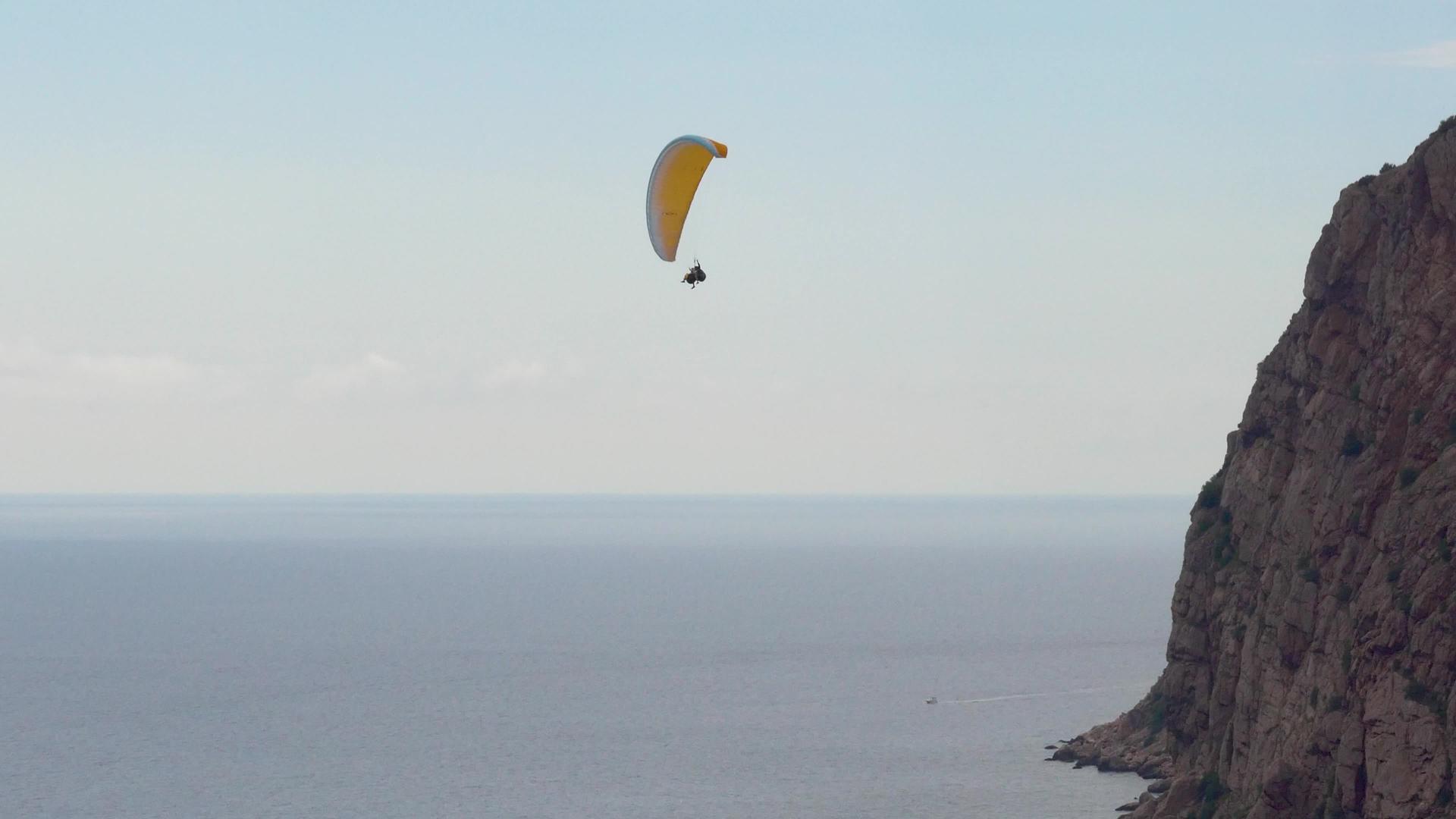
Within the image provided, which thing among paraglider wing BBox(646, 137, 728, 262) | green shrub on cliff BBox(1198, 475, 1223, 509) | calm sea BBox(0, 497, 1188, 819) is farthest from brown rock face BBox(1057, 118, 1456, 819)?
paraglider wing BBox(646, 137, 728, 262)

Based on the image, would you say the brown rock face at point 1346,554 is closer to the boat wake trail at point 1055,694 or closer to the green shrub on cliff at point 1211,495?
the green shrub on cliff at point 1211,495

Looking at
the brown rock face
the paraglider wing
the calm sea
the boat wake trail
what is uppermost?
the paraglider wing

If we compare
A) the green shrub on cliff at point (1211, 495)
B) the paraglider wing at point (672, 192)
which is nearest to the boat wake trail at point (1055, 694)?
the green shrub on cliff at point (1211, 495)

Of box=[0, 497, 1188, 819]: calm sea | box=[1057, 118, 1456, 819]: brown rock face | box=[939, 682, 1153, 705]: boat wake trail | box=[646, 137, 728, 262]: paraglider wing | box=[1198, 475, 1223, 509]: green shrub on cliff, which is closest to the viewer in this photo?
box=[1057, 118, 1456, 819]: brown rock face

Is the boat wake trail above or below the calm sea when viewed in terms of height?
above

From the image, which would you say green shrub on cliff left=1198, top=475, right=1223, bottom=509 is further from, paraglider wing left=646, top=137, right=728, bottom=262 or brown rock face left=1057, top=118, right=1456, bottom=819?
paraglider wing left=646, top=137, right=728, bottom=262

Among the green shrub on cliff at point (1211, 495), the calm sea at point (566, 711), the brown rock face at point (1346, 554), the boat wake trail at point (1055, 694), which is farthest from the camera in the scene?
the boat wake trail at point (1055, 694)

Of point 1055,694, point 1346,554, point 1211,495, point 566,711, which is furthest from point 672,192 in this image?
point 1055,694

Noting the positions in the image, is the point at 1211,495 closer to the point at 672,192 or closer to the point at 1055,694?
the point at 672,192

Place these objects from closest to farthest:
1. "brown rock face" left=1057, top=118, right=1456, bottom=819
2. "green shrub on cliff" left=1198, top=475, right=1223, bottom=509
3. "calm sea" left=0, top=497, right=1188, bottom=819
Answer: "brown rock face" left=1057, top=118, right=1456, bottom=819
"green shrub on cliff" left=1198, top=475, right=1223, bottom=509
"calm sea" left=0, top=497, right=1188, bottom=819
